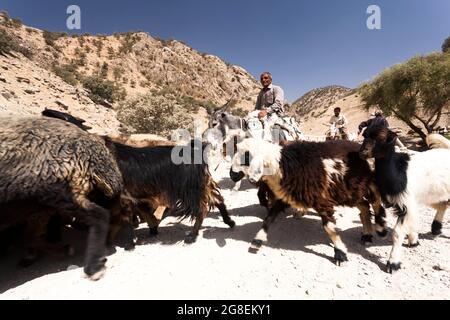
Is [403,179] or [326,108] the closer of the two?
[403,179]

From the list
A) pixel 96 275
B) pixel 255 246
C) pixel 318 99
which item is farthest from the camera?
pixel 318 99

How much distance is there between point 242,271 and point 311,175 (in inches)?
58.3

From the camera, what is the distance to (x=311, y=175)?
340 cm

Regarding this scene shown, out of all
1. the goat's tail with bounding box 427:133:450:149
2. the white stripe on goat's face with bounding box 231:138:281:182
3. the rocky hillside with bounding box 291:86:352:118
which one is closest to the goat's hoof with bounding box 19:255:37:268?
the white stripe on goat's face with bounding box 231:138:281:182

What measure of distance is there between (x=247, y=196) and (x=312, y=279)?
11.2ft

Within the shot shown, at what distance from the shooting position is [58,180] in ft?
8.71

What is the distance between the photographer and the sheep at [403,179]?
10.3 ft

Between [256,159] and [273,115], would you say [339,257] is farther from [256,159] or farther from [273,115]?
[273,115]

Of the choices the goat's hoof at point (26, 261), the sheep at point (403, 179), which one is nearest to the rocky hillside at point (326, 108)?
the sheep at point (403, 179)

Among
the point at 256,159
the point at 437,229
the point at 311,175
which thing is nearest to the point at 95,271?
the point at 256,159

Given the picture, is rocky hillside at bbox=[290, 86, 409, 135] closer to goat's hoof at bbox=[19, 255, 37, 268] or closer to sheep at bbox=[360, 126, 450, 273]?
sheep at bbox=[360, 126, 450, 273]

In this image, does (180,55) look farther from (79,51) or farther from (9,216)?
(9,216)

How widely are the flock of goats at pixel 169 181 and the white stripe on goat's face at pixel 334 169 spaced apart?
0.04 ft
